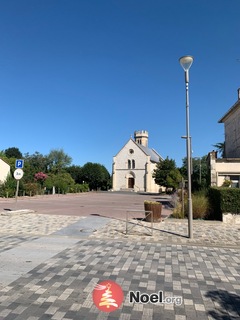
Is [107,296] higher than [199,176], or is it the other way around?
[199,176]

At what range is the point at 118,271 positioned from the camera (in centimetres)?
502

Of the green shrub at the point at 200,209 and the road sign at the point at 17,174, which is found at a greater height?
the road sign at the point at 17,174

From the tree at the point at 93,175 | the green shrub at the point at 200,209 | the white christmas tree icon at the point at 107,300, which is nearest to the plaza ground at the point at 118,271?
the white christmas tree icon at the point at 107,300

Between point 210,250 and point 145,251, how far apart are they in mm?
1700

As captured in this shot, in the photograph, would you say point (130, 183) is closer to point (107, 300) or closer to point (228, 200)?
point (228, 200)

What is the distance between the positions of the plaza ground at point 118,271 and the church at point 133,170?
58.7 meters

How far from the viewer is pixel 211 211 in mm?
12375

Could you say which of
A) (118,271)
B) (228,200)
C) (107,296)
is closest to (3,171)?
(228,200)

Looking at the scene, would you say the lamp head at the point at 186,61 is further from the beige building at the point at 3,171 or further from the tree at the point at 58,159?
the tree at the point at 58,159

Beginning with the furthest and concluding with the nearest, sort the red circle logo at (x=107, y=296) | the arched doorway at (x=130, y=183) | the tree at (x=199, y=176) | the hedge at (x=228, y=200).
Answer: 1. the arched doorway at (x=130, y=183)
2. the tree at (x=199, y=176)
3. the hedge at (x=228, y=200)
4. the red circle logo at (x=107, y=296)

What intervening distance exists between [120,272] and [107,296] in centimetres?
101

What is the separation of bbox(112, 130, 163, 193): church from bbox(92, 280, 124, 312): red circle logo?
205ft

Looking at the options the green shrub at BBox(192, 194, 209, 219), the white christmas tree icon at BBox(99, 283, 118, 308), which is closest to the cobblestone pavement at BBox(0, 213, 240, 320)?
the white christmas tree icon at BBox(99, 283, 118, 308)

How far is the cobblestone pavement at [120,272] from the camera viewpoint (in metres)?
3.51
